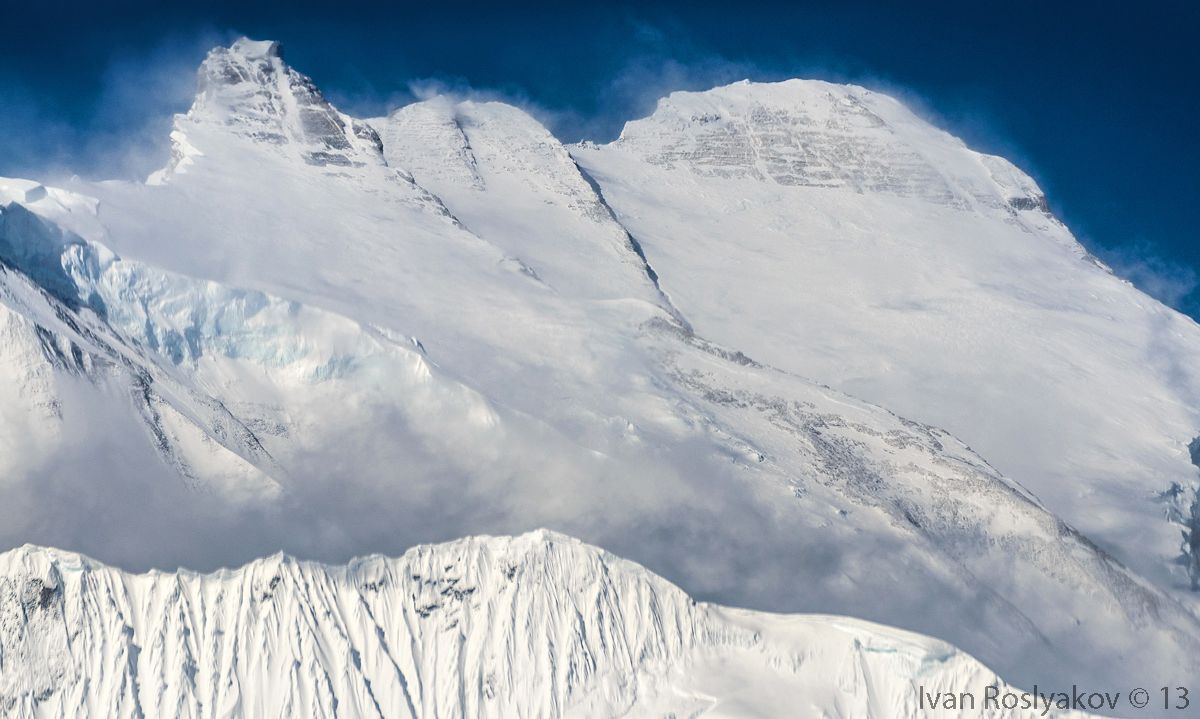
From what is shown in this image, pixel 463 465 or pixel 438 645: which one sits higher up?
pixel 463 465

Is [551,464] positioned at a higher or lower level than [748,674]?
higher

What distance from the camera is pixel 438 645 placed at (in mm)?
114062

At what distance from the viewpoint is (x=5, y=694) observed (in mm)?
103812

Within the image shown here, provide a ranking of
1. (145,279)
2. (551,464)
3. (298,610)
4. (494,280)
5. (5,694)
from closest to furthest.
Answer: (5,694) < (298,610) < (551,464) < (145,279) < (494,280)

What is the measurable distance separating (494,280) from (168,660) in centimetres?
7598

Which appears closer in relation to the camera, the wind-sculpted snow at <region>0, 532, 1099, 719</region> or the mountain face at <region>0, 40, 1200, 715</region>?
the wind-sculpted snow at <region>0, 532, 1099, 719</region>

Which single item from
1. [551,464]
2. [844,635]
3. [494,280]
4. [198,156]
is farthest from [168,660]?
[198,156]

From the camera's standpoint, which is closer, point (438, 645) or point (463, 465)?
point (438, 645)

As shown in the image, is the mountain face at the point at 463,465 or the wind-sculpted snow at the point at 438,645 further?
the mountain face at the point at 463,465

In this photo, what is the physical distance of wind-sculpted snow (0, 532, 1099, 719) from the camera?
4195 inches

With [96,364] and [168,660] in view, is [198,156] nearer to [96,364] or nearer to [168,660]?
[96,364]

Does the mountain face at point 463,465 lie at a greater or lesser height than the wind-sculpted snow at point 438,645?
greater

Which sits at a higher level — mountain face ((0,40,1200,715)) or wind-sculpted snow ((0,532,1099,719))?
mountain face ((0,40,1200,715))

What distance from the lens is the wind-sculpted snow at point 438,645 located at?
106562 millimetres
